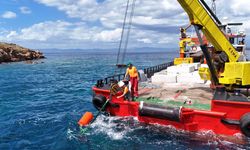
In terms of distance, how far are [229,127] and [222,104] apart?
1.05 metres

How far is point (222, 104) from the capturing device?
11898mm

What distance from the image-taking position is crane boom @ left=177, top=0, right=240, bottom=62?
13586 mm

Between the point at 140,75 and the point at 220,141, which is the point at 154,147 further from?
the point at 140,75

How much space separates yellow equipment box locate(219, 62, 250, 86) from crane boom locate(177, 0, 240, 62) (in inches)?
38.3

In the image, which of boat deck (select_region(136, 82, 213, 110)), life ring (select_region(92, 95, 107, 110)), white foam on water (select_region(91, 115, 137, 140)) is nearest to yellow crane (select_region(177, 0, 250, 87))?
boat deck (select_region(136, 82, 213, 110))

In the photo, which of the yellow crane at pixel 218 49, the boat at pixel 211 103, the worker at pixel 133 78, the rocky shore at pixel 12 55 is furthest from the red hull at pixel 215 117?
the rocky shore at pixel 12 55

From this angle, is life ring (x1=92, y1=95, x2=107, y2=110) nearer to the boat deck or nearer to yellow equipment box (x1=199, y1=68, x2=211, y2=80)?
the boat deck

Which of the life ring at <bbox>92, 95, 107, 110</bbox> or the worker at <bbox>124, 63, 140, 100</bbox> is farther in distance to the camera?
the life ring at <bbox>92, 95, 107, 110</bbox>

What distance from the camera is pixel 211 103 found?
12.3 m

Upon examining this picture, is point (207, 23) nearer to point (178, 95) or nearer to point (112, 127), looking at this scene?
point (178, 95)

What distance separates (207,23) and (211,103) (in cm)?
421

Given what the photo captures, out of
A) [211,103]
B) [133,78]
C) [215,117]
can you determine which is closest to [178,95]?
[133,78]

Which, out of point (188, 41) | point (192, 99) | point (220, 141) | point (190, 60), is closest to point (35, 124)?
point (192, 99)

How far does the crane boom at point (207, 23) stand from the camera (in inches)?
535
